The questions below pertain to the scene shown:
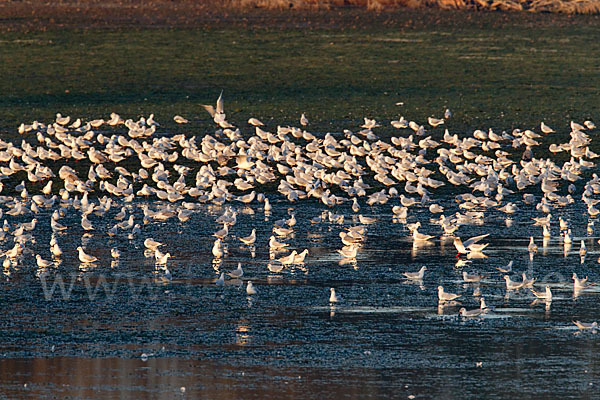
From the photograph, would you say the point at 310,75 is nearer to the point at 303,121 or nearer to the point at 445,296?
the point at 303,121

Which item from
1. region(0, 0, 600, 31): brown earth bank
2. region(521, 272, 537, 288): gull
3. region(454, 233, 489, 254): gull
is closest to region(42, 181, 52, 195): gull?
region(454, 233, 489, 254): gull

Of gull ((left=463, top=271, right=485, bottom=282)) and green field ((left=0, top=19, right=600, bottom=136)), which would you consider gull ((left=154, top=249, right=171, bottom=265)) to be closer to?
gull ((left=463, top=271, right=485, bottom=282))

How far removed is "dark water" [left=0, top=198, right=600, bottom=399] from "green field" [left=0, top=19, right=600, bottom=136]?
11.6m

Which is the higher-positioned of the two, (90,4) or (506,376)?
(90,4)

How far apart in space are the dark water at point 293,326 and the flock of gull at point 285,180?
272 mm

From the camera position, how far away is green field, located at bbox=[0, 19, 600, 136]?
29.7 m

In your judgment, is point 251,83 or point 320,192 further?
point 251,83

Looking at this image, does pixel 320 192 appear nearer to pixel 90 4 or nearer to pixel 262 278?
pixel 262 278

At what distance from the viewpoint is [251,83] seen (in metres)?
33.4

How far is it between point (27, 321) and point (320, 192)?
30.2 feet

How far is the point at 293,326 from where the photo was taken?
13086mm

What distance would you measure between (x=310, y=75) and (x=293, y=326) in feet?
71.3

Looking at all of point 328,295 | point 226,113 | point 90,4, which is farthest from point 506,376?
point 90,4

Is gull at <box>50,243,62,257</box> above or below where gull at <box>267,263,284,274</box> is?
above
